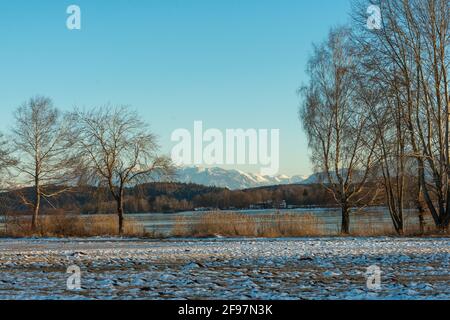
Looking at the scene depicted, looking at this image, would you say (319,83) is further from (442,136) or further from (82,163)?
(82,163)

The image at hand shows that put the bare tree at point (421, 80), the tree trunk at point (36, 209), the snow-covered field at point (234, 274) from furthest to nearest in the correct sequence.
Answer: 1. the tree trunk at point (36, 209)
2. the bare tree at point (421, 80)
3. the snow-covered field at point (234, 274)

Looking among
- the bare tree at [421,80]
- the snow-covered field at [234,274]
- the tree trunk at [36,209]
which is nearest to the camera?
the snow-covered field at [234,274]

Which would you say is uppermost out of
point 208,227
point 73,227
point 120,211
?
point 120,211

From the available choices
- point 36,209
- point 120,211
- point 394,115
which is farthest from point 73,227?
point 394,115

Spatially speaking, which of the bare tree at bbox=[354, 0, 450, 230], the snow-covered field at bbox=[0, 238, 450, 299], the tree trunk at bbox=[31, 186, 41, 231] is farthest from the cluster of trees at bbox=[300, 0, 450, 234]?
the tree trunk at bbox=[31, 186, 41, 231]

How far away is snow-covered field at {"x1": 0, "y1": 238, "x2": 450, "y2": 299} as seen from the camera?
10.1 m

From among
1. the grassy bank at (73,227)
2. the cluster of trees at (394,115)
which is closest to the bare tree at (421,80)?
the cluster of trees at (394,115)

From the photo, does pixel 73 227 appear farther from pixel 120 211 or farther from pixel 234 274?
pixel 234 274

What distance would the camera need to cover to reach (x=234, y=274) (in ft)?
42.3

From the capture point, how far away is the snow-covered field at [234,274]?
10055mm

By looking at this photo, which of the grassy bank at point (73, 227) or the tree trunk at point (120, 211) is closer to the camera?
the grassy bank at point (73, 227)

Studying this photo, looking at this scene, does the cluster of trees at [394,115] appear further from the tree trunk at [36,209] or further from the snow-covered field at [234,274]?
the tree trunk at [36,209]

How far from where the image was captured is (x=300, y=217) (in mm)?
33125
